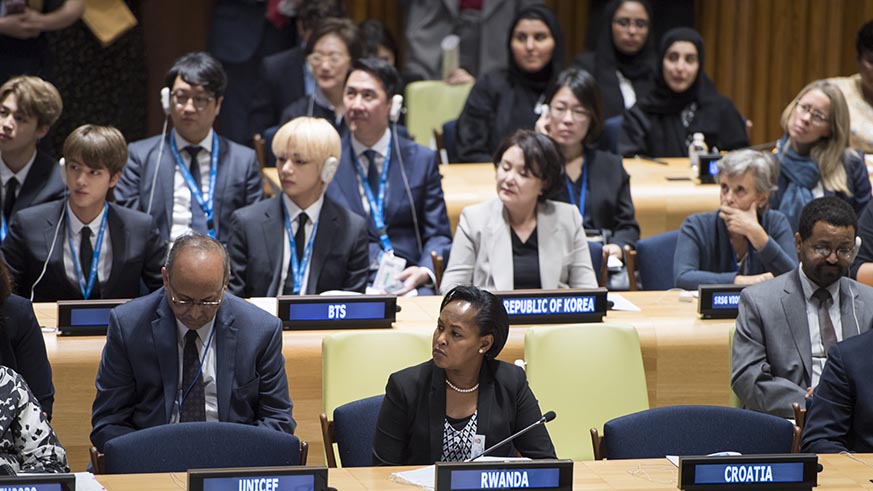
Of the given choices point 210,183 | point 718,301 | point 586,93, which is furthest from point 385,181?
point 718,301

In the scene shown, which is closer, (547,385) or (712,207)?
(547,385)

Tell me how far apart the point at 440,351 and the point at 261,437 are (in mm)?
529

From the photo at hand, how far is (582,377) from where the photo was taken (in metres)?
4.07

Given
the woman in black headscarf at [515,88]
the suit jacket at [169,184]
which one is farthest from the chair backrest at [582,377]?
the woman in black headscarf at [515,88]

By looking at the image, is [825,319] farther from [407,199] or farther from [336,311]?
[407,199]

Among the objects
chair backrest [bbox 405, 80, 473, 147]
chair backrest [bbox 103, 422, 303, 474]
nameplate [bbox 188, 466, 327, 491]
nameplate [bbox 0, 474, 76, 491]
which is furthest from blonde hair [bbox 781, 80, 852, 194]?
nameplate [bbox 0, 474, 76, 491]

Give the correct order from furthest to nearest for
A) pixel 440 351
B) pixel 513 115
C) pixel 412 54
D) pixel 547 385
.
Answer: pixel 412 54, pixel 513 115, pixel 547 385, pixel 440 351

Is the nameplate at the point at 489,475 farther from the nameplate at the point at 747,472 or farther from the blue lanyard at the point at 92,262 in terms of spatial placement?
the blue lanyard at the point at 92,262

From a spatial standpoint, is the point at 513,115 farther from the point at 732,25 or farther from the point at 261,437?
the point at 261,437

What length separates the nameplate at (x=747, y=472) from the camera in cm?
311

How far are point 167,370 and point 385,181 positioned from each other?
2123mm

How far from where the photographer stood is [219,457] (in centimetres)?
328

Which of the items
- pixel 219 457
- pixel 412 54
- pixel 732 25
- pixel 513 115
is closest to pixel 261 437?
pixel 219 457

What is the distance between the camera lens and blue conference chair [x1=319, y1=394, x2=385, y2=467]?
355cm
